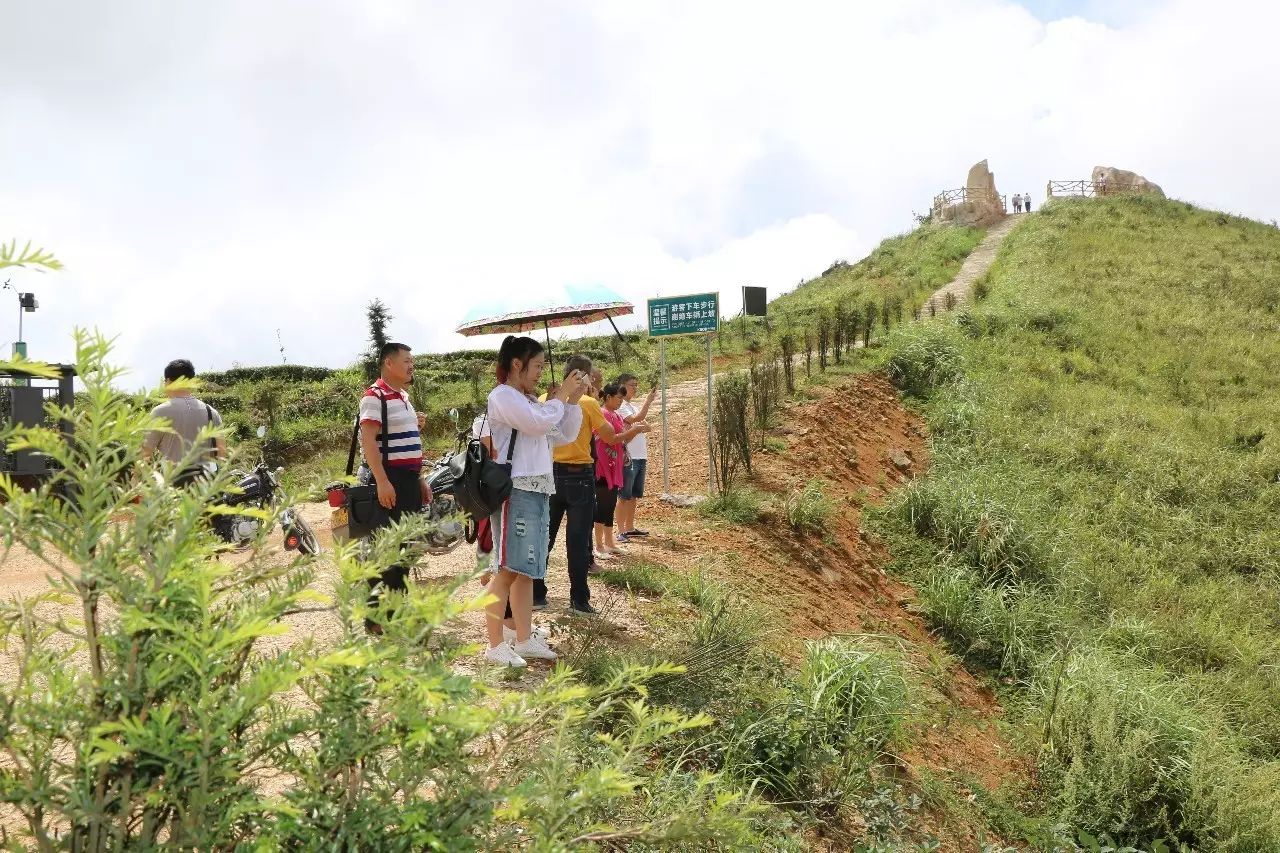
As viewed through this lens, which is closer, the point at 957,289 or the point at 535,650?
the point at 535,650

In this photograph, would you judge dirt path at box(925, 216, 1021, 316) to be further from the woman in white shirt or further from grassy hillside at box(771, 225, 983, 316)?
the woman in white shirt

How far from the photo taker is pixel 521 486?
Result: 4426mm

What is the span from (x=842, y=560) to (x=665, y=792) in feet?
19.0

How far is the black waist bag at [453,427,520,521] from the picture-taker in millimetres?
Result: 4324

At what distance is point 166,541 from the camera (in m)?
1.53

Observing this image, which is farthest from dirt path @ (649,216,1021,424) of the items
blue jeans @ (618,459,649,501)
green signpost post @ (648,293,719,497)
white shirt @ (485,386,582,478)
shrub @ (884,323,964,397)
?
white shirt @ (485,386,582,478)

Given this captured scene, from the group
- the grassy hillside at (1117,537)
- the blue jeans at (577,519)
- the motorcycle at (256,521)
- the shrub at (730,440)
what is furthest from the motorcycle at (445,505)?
the grassy hillside at (1117,537)

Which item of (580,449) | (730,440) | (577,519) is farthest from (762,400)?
(577,519)

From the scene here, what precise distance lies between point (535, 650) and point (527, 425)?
1.11 m

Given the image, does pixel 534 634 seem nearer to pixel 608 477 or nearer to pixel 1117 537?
pixel 608 477

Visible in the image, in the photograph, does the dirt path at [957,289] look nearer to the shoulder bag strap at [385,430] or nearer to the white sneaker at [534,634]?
the white sneaker at [534,634]

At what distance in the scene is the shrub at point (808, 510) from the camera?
869 centimetres

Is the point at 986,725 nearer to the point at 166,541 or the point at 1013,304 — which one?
the point at 166,541

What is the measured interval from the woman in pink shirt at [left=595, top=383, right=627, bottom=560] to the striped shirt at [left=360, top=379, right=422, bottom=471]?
1869mm
